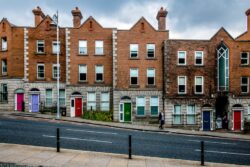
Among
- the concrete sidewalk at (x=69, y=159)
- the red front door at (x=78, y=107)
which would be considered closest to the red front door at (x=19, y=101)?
the red front door at (x=78, y=107)

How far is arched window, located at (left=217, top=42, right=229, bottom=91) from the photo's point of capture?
1210 inches

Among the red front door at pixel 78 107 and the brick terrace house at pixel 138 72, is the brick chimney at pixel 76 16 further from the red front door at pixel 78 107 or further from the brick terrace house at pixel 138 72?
the red front door at pixel 78 107

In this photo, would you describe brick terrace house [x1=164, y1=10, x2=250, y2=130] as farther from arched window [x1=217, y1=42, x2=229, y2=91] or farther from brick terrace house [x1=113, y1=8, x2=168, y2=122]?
brick terrace house [x1=113, y1=8, x2=168, y2=122]

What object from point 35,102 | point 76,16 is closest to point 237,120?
point 76,16

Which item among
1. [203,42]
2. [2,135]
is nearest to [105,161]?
[2,135]

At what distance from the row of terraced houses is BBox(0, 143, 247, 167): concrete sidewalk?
1906 centimetres

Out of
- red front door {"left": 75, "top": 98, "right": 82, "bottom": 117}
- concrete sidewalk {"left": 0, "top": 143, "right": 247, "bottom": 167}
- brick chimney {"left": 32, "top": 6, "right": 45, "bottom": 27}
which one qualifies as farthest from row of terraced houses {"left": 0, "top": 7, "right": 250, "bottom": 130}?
concrete sidewalk {"left": 0, "top": 143, "right": 247, "bottom": 167}

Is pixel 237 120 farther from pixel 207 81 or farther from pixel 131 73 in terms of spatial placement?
pixel 131 73

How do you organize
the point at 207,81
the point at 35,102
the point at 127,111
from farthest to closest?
the point at 35,102 → the point at 127,111 → the point at 207,81

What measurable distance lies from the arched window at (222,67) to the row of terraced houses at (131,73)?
0.12 meters

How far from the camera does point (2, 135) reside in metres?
15.9

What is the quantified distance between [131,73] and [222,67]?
11.2 m

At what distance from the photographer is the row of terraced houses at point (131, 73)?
3050 cm

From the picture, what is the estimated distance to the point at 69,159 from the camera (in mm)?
10469
